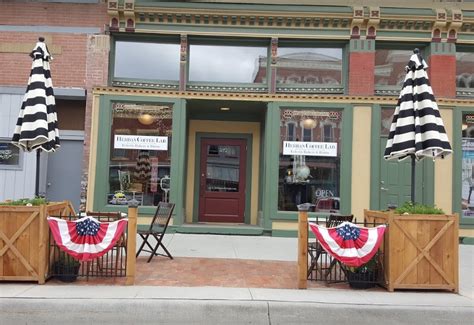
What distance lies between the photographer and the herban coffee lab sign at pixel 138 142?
11398 millimetres

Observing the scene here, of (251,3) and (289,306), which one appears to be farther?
(251,3)

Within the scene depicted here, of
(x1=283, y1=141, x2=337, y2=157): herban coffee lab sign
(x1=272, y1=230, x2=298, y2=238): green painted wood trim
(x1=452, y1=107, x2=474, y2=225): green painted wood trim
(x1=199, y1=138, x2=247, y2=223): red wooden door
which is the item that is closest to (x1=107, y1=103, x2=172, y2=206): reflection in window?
(x1=199, y1=138, x2=247, y2=223): red wooden door

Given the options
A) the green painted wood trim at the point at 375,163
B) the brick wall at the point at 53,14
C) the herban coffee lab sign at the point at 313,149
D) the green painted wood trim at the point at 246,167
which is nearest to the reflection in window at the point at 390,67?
the green painted wood trim at the point at 375,163

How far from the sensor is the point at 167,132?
11508 mm

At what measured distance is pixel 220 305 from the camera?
18.7 ft

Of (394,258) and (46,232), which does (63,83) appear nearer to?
(46,232)

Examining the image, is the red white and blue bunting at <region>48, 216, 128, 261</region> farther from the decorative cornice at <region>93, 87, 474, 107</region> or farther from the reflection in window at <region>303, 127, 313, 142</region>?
the reflection in window at <region>303, 127, 313, 142</region>

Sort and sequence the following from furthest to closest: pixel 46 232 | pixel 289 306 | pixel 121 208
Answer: pixel 121 208 < pixel 46 232 < pixel 289 306

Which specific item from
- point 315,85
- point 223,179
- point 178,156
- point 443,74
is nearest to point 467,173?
point 443,74

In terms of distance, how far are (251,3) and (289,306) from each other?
798cm

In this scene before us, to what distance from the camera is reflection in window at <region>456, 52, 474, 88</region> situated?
1180 centimetres

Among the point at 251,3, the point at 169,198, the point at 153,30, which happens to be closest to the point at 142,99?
the point at 153,30

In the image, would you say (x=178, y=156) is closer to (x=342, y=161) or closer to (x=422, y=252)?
(x=342, y=161)

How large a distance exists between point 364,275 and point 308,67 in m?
6.38
